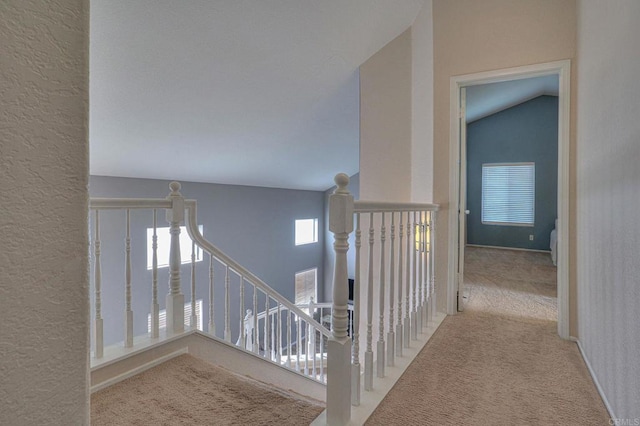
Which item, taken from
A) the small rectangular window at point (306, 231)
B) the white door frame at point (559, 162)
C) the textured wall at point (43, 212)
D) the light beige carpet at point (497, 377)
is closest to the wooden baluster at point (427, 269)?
the light beige carpet at point (497, 377)

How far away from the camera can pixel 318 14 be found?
8.96 ft

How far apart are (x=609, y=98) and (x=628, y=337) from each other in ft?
3.50

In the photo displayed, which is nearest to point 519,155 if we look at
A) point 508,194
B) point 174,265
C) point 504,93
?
point 508,194

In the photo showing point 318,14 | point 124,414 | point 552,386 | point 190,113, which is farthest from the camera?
point 190,113

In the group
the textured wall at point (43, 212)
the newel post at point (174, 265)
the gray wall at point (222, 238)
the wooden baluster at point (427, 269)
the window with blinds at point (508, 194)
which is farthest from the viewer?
the window with blinds at point (508, 194)

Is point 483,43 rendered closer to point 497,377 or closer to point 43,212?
point 497,377

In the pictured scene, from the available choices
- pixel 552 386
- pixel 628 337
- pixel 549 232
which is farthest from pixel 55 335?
pixel 549 232

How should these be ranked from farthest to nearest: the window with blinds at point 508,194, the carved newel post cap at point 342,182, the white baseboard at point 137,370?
1. the window with blinds at point 508,194
2. the white baseboard at point 137,370
3. the carved newel post cap at point 342,182

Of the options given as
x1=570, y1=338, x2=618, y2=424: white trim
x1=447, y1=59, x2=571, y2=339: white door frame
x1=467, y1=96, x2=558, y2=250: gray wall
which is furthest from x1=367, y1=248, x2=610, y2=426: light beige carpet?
x1=467, y1=96, x2=558, y2=250: gray wall

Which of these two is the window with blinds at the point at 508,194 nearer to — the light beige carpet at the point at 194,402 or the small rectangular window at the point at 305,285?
the small rectangular window at the point at 305,285

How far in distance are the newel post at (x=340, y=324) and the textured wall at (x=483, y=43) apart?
5.84 feet

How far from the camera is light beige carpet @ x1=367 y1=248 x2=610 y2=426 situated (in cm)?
146

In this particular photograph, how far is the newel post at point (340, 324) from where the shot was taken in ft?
4.34

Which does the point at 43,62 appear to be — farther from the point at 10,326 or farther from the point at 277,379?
the point at 277,379
